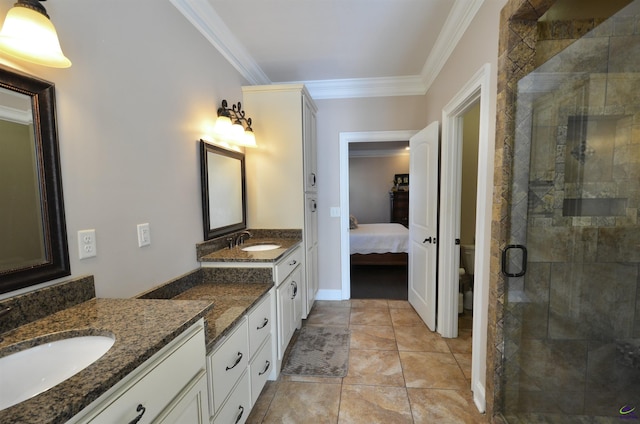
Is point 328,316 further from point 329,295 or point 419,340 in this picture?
point 419,340

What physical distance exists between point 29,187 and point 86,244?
0.29m

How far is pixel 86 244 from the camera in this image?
1146mm

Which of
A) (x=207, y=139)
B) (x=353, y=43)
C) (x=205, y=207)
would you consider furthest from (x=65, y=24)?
(x=353, y=43)

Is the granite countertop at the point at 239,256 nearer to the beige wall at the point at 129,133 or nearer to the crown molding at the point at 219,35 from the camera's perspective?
the beige wall at the point at 129,133

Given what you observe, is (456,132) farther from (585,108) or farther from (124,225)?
(124,225)

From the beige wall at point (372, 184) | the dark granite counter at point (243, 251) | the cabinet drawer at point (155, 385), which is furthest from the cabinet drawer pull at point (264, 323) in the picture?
the beige wall at point (372, 184)

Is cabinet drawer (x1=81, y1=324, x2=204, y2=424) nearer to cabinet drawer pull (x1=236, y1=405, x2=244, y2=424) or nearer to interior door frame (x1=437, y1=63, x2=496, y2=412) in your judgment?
cabinet drawer pull (x1=236, y1=405, x2=244, y2=424)

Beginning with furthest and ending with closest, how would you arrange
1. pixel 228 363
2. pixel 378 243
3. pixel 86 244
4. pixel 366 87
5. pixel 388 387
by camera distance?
1. pixel 378 243
2. pixel 366 87
3. pixel 388 387
4. pixel 228 363
5. pixel 86 244

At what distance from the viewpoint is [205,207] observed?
2.00 m

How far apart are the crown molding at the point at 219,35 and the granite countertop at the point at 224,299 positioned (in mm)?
1768

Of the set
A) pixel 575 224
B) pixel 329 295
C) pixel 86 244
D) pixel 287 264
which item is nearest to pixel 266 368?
pixel 287 264

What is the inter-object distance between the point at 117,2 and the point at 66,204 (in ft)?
3.18

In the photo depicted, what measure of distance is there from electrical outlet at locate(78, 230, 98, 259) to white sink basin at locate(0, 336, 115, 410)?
0.40 meters

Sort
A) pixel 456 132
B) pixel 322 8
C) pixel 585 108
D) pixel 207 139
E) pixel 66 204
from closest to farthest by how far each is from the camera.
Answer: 1. pixel 66 204
2. pixel 585 108
3. pixel 322 8
4. pixel 207 139
5. pixel 456 132
